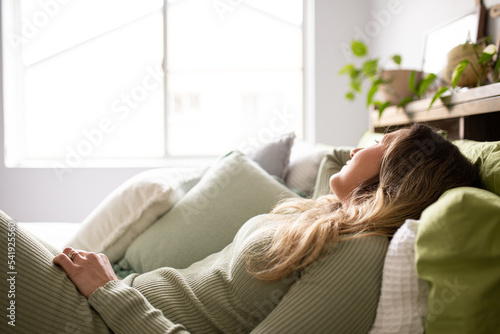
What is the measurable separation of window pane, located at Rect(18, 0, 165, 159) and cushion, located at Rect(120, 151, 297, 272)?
7.62 ft

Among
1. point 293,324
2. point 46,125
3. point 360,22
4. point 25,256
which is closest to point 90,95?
point 46,125

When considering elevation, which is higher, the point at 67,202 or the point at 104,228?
the point at 104,228

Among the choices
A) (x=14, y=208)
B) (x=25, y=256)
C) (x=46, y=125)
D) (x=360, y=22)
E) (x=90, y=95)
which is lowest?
(x=14, y=208)

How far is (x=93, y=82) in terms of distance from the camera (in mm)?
3631

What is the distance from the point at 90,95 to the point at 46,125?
0.53 m

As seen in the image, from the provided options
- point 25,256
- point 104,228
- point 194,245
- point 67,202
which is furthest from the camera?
point 67,202

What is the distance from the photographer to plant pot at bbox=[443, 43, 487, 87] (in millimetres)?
1411

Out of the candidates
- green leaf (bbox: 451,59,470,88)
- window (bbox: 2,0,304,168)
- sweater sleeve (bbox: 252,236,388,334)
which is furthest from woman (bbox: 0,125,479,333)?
window (bbox: 2,0,304,168)

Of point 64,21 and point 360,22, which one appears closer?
point 360,22

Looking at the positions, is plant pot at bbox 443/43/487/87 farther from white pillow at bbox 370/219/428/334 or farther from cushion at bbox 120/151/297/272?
white pillow at bbox 370/219/428/334

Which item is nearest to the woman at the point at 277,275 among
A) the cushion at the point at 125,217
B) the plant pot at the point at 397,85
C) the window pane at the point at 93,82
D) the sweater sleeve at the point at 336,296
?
the sweater sleeve at the point at 336,296

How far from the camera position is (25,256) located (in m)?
0.79

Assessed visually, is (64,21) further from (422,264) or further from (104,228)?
(422,264)

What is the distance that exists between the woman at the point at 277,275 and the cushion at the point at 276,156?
645 millimetres
